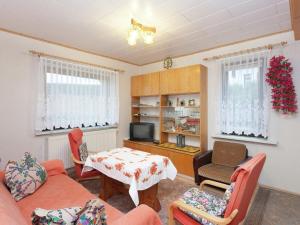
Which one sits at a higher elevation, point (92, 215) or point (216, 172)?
point (92, 215)

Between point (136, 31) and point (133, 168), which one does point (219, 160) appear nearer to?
point (133, 168)

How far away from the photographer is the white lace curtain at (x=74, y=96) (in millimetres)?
3076

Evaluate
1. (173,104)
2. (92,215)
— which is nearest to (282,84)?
(173,104)

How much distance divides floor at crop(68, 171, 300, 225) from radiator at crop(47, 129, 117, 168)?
0.68 meters

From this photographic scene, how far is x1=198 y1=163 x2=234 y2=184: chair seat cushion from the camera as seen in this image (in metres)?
2.52

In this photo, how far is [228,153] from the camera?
3.04m

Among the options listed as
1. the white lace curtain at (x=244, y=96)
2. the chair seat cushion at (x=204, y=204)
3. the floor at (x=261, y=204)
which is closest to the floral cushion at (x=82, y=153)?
the floor at (x=261, y=204)

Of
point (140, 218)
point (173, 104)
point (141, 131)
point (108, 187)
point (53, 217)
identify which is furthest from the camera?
point (141, 131)

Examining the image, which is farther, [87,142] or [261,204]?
[87,142]

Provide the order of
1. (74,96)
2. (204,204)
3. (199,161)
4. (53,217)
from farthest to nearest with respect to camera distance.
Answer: (74,96) < (199,161) < (204,204) < (53,217)

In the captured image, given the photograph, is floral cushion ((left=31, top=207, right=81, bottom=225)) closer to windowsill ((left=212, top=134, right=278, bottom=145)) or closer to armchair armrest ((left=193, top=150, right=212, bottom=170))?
armchair armrest ((left=193, top=150, right=212, bottom=170))

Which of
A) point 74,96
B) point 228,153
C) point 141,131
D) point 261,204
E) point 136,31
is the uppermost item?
point 136,31

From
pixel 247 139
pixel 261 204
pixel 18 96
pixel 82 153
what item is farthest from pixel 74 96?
pixel 261 204

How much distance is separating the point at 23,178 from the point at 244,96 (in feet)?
11.2
